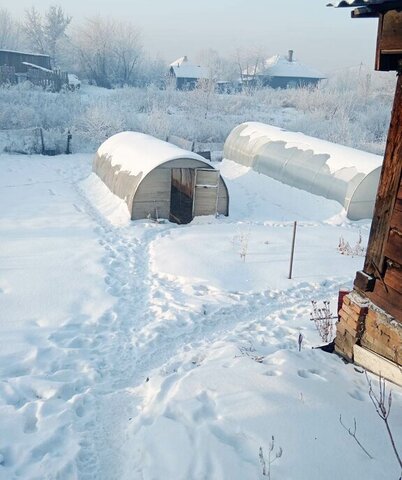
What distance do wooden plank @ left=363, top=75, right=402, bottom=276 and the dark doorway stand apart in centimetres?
914

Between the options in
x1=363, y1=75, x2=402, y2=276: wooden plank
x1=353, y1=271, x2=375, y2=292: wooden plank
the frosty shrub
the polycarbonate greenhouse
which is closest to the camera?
x1=363, y1=75, x2=402, y2=276: wooden plank

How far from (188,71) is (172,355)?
66076 millimetres

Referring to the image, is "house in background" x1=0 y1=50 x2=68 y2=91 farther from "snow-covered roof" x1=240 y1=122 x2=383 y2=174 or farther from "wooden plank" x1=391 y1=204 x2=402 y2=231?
"wooden plank" x1=391 y1=204 x2=402 y2=231

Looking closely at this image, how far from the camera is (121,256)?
10500 mm

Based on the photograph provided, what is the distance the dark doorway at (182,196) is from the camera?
14141 millimetres

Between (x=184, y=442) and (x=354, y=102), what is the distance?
44157mm

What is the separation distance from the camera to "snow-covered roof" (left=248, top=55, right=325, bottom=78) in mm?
70250

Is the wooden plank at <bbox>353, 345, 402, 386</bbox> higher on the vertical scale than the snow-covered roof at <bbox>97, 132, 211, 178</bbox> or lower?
lower

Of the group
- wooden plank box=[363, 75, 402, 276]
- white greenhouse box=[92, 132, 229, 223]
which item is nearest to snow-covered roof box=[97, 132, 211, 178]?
white greenhouse box=[92, 132, 229, 223]

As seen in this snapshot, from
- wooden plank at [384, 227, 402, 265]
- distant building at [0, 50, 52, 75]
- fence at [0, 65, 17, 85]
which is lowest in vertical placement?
wooden plank at [384, 227, 402, 265]

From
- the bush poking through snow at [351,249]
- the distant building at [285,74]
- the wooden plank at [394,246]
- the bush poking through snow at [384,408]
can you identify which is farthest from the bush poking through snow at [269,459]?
the distant building at [285,74]

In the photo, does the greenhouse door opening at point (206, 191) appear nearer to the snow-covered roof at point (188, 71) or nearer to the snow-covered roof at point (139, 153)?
the snow-covered roof at point (139, 153)

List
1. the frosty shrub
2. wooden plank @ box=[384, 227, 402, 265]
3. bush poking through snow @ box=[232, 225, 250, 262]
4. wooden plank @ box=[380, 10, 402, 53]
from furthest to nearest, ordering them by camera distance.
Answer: the frosty shrub
bush poking through snow @ box=[232, 225, 250, 262]
wooden plank @ box=[384, 227, 402, 265]
wooden plank @ box=[380, 10, 402, 53]

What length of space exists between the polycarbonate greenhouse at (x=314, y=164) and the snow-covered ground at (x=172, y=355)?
1.05m
